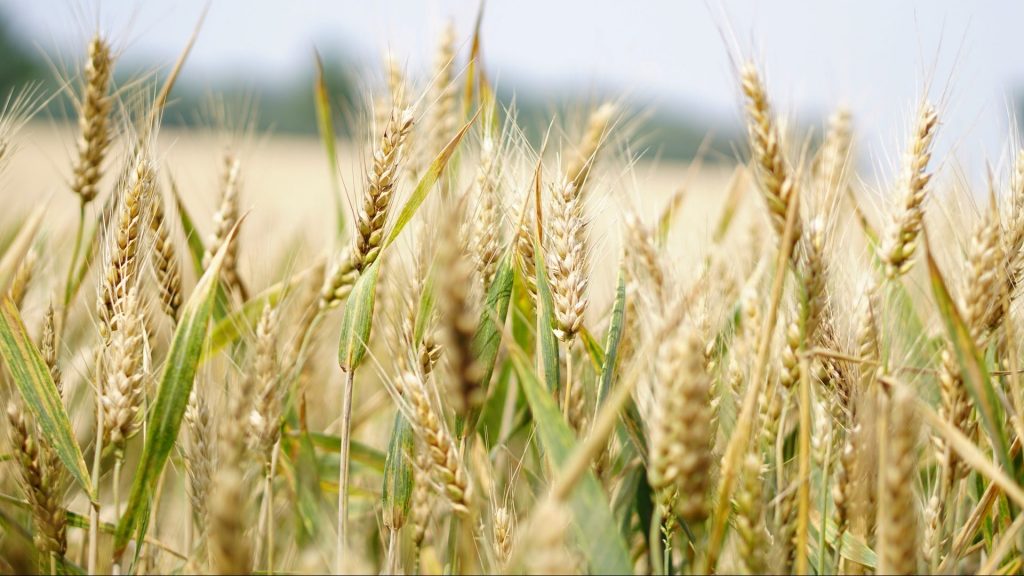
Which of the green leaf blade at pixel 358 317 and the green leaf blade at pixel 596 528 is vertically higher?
the green leaf blade at pixel 358 317

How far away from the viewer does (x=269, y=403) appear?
1046 mm

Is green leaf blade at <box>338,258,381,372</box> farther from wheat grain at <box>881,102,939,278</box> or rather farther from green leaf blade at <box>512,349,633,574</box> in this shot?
wheat grain at <box>881,102,939,278</box>

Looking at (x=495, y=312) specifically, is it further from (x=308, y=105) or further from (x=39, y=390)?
(x=308, y=105)

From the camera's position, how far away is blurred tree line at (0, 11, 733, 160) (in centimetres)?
175

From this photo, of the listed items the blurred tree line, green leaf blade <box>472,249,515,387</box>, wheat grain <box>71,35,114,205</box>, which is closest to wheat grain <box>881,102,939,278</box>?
the blurred tree line

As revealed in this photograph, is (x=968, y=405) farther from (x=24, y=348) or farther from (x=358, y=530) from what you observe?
(x=24, y=348)

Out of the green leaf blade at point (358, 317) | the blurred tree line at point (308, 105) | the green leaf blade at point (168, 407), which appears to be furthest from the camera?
the blurred tree line at point (308, 105)

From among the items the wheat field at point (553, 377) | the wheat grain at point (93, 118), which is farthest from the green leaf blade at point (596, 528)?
the wheat grain at point (93, 118)

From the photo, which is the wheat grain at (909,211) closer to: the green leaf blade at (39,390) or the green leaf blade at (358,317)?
the green leaf blade at (358,317)

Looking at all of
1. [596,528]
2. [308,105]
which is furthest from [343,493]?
[308,105]

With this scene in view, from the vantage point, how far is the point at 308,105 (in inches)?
2062

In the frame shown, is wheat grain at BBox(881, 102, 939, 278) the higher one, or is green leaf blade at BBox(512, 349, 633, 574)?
wheat grain at BBox(881, 102, 939, 278)

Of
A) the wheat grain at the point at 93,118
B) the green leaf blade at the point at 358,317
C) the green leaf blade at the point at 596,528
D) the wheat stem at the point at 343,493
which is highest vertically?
the wheat grain at the point at 93,118

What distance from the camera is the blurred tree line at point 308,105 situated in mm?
1754
